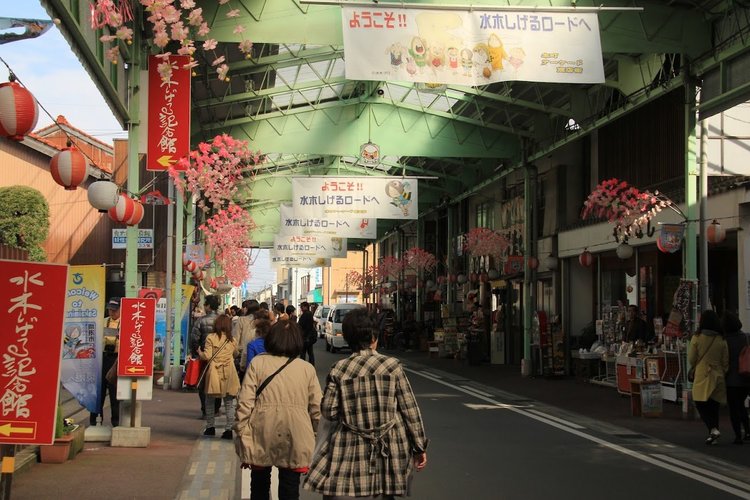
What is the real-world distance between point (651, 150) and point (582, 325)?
6.15 meters

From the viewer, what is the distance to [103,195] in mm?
11211

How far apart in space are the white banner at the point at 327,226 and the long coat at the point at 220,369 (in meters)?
→ 12.0

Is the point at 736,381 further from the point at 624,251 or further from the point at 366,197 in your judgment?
the point at 366,197

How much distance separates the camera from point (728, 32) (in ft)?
49.4

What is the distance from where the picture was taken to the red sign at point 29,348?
515cm

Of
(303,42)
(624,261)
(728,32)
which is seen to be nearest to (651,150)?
(624,261)

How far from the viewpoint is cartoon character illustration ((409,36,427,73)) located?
11633mm

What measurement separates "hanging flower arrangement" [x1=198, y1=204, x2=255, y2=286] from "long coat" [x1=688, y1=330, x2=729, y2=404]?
1723 cm

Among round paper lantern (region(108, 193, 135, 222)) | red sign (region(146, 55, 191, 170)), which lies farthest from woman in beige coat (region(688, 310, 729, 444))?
round paper lantern (region(108, 193, 135, 222))

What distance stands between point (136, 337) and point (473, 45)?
5681mm

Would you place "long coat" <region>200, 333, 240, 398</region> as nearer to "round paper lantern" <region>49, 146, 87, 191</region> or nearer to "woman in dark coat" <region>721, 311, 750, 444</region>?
Result: "round paper lantern" <region>49, 146, 87, 191</region>

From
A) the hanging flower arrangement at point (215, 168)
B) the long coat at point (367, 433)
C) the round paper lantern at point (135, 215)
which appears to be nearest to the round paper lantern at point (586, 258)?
the hanging flower arrangement at point (215, 168)

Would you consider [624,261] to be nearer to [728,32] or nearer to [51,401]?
[728,32]

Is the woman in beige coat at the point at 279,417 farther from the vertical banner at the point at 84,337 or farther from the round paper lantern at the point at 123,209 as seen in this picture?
the round paper lantern at the point at 123,209
